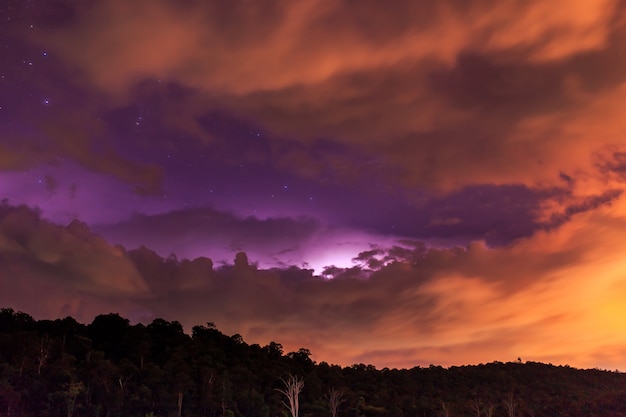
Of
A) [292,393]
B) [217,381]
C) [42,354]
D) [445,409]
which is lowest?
[445,409]

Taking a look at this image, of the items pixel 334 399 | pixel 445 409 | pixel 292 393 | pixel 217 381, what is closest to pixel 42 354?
pixel 217 381

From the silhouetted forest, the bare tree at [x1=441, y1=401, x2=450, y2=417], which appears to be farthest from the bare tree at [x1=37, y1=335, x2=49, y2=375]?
the bare tree at [x1=441, y1=401, x2=450, y2=417]

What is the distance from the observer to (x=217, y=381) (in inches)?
3118

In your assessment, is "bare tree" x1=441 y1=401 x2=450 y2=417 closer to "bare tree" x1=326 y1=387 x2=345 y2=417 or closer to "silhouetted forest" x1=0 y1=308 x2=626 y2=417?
"silhouetted forest" x1=0 y1=308 x2=626 y2=417

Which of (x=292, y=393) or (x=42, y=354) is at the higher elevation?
(x=42, y=354)

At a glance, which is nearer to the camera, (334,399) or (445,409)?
(334,399)

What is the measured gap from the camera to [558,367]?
151000 millimetres

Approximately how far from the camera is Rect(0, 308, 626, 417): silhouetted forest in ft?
222

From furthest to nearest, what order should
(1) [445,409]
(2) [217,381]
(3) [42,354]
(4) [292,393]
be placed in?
1. (1) [445,409]
2. (2) [217,381]
3. (4) [292,393]
4. (3) [42,354]

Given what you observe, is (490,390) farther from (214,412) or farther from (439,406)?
(214,412)

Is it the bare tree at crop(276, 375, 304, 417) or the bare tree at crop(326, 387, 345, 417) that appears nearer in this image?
the bare tree at crop(276, 375, 304, 417)

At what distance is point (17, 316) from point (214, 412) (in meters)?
37.1

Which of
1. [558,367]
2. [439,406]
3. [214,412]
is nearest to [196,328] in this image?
[214,412]

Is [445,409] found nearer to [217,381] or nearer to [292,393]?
[292,393]
